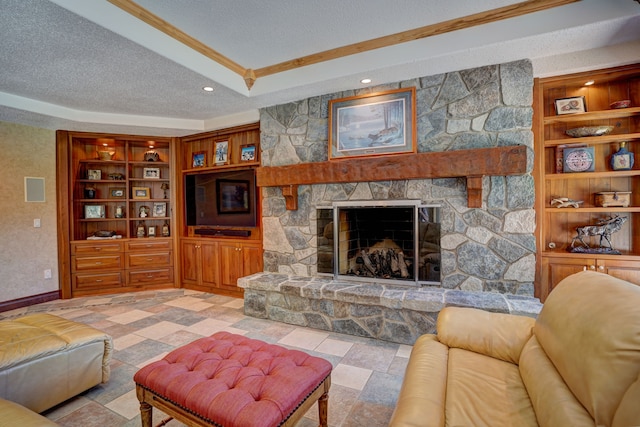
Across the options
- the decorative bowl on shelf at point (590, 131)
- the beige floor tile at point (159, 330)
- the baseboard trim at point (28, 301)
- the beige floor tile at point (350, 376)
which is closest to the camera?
the beige floor tile at point (350, 376)

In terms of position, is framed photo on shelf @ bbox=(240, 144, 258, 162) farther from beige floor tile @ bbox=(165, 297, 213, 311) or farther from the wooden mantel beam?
beige floor tile @ bbox=(165, 297, 213, 311)

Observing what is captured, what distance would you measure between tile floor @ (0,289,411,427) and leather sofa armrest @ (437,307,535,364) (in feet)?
2.06

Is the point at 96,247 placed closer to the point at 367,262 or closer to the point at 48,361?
the point at 48,361

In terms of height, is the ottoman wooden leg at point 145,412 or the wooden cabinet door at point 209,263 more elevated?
the wooden cabinet door at point 209,263

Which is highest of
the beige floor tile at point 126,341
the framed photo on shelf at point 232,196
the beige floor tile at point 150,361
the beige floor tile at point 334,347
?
the framed photo on shelf at point 232,196

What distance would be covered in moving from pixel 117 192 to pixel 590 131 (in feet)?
19.5

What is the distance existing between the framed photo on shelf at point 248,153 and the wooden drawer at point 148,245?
6.08 feet

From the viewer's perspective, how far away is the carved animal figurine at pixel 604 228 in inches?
104

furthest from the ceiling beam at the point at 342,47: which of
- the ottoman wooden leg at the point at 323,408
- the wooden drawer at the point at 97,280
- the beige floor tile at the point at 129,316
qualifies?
the wooden drawer at the point at 97,280

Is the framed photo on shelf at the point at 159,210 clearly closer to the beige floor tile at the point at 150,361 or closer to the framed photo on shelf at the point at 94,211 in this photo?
the framed photo on shelf at the point at 94,211

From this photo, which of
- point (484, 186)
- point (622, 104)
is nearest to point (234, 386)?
point (484, 186)

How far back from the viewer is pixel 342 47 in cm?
286

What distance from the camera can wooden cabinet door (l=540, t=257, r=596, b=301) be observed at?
265 centimetres

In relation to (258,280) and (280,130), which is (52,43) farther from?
(258,280)
